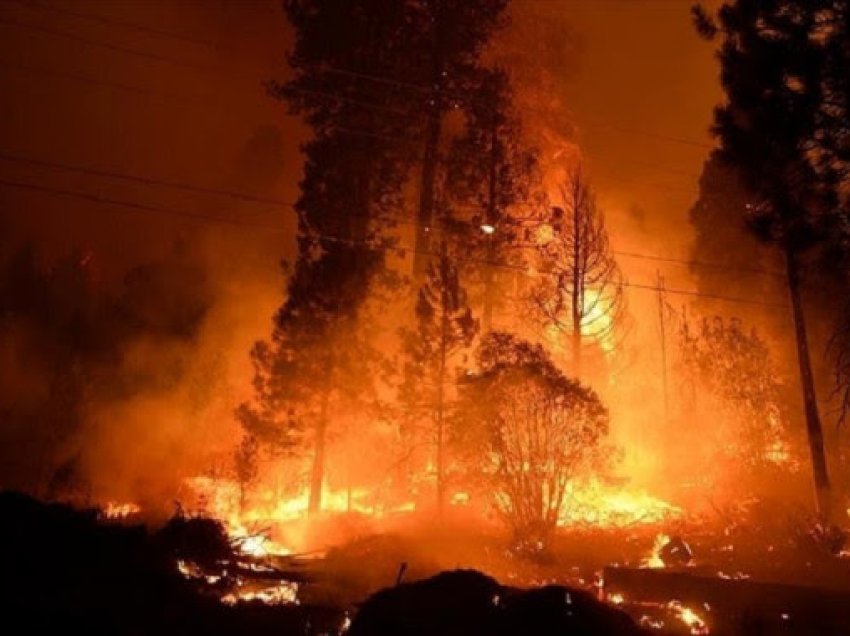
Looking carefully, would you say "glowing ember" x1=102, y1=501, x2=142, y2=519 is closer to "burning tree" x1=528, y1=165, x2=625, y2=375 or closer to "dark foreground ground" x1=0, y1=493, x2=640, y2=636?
"dark foreground ground" x1=0, y1=493, x2=640, y2=636

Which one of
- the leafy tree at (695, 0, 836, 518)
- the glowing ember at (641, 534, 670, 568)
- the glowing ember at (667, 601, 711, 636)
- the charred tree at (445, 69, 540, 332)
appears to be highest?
the charred tree at (445, 69, 540, 332)

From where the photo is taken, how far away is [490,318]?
26.1 metres

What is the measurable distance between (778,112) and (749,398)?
37.3 ft

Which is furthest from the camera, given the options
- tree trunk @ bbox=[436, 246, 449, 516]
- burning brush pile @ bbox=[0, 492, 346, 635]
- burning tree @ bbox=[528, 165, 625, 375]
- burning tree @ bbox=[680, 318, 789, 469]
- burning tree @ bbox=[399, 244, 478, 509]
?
burning tree @ bbox=[528, 165, 625, 375]

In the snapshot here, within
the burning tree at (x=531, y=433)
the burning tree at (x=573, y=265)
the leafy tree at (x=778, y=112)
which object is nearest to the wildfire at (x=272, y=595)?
the burning tree at (x=531, y=433)

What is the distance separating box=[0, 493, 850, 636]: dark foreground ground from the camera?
8.47m

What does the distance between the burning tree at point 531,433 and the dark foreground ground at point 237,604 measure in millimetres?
3979

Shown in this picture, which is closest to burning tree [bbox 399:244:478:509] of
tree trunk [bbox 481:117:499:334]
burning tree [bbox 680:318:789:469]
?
tree trunk [bbox 481:117:499:334]

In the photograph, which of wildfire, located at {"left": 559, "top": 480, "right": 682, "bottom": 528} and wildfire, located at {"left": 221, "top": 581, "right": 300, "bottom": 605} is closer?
wildfire, located at {"left": 221, "top": 581, "right": 300, "bottom": 605}

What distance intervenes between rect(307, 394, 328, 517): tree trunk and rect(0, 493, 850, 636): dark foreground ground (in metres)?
10.4

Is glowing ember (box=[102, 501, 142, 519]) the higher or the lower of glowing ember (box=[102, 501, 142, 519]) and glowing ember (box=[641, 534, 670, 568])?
the higher

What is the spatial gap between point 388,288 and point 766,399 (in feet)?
39.8

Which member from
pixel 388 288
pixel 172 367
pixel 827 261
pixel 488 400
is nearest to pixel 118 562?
pixel 488 400

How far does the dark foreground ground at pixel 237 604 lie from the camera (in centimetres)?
847
